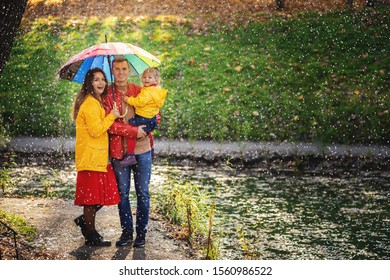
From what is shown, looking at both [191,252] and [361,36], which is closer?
[191,252]

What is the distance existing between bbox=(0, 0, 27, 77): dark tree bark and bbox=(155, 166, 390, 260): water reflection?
2639 mm

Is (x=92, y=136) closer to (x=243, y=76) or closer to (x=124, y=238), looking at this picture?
(x=124, y=238)

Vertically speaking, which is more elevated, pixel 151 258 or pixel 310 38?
pixel 310 38

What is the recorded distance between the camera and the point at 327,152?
11.3m

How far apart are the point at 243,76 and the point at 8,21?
360 inches

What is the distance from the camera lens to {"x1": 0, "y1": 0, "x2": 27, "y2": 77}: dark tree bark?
5.56 meters

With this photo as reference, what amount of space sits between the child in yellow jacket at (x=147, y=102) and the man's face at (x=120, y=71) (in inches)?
5.9

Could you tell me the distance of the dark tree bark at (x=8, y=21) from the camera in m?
5.56

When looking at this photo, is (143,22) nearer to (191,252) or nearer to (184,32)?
(184,32)

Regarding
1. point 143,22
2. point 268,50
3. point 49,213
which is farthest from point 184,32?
point 49,213

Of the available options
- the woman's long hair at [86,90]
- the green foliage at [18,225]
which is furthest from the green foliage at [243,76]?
the woman's long hair at [86,90]

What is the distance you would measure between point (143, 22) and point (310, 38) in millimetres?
4022

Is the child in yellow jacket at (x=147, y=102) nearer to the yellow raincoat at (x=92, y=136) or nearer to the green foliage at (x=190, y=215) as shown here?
the yellow raincoat at (x=92, y=136)

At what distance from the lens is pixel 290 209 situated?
864 cm
